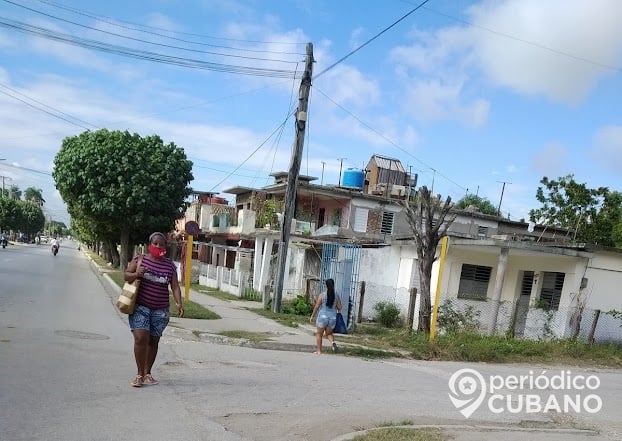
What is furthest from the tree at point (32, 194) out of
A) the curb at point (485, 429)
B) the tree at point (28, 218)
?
the curb at point (485, 429)

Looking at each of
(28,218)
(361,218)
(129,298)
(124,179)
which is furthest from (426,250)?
(28,218)

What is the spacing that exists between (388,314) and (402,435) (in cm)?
1189

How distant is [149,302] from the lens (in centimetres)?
668

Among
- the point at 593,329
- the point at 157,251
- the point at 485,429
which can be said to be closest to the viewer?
the point at 485,429

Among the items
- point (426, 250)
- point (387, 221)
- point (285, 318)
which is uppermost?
point (387, 221)

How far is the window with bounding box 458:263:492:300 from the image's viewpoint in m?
19.1

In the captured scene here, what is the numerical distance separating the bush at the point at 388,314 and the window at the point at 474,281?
285cm

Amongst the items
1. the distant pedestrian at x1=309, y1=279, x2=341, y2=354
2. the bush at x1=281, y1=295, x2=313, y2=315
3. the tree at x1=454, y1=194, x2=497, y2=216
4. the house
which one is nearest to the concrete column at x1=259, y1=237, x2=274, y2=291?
the house

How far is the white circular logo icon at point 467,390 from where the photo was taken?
7.71 m

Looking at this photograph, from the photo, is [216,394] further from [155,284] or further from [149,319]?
[155,284]

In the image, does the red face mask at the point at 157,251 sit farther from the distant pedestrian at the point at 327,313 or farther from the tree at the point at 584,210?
the tree at the point at 584,210

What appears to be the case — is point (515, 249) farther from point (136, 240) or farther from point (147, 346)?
point (136, 240)

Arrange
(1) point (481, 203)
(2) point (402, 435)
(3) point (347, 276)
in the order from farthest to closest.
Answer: (1) point (481, 203), (3) point (347, 276), (2) point (402, 435)

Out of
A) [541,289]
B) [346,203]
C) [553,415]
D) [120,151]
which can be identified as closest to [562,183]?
[346,203]
